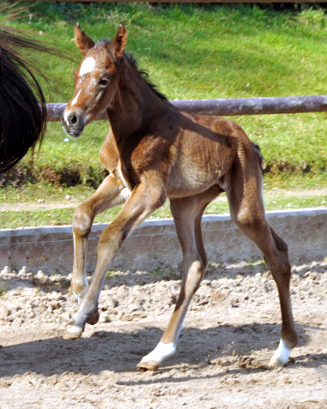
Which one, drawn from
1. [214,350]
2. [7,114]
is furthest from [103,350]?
[7,114]

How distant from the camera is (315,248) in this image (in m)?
5.54

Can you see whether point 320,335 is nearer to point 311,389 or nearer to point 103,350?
point 311,389

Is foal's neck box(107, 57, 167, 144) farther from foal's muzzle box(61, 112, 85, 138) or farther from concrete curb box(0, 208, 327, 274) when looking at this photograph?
concrete curb box(0, 208, 327, 274)

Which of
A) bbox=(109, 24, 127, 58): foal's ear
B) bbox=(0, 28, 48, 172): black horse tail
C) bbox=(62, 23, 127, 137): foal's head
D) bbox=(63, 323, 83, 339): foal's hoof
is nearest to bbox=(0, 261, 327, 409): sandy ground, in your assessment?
Answer: bbox=(63, 323, 83, 339): foal's hoof

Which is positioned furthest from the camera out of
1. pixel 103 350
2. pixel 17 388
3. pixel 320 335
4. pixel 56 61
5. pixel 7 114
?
pixel 56 61

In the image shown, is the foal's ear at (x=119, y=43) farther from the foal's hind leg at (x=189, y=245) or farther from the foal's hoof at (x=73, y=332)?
the foal's hoof at (x=73, y=332)

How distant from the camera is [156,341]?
13.3 feet

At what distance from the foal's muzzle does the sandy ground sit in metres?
1.44

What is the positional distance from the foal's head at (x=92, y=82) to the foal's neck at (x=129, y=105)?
0.39 ft

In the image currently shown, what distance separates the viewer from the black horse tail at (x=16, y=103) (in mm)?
2605

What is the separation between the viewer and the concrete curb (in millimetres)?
4766

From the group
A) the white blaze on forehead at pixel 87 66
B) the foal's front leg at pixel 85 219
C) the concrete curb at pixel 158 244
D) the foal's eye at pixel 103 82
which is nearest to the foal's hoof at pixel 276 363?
the foal's front leg at pixel 85 219

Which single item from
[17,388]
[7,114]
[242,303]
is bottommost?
[242,303]

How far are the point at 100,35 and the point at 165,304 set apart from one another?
6005 millimetres
